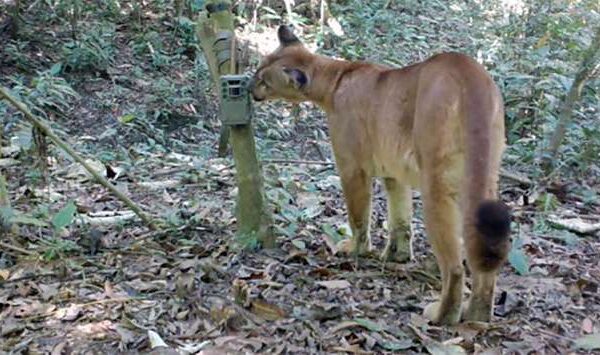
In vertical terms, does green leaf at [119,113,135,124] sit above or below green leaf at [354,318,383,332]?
above

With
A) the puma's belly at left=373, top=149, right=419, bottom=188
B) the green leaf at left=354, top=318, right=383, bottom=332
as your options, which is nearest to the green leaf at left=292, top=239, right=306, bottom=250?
the puma's belly at left=373, top=149, right=419, bottom=188

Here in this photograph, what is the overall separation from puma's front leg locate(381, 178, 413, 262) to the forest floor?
14 cm

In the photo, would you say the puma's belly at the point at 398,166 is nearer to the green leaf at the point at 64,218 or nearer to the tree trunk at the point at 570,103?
the green leaf at the point at 64,218

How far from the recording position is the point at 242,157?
518cm

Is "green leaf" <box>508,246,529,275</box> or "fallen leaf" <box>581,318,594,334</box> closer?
"fallen leaf" <box>581,318,594,334</box>

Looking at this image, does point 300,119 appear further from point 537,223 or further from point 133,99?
point 537,223

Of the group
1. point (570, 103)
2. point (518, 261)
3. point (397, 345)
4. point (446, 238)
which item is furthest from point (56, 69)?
point (397, 345)

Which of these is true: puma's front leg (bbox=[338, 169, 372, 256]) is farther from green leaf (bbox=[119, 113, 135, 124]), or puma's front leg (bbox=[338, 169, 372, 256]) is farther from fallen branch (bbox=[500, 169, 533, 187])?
green leaf (bbox=[119, 113, 135, 124])

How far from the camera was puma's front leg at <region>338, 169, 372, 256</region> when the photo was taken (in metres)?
5.55

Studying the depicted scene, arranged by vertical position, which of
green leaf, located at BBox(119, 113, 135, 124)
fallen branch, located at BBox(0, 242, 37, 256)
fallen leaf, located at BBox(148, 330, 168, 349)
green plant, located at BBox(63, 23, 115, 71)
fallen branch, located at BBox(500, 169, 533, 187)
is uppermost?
green plant, located at BBox(63, 23, 115, 71)

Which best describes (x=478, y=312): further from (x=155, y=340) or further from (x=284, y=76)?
(x=284, y=76)

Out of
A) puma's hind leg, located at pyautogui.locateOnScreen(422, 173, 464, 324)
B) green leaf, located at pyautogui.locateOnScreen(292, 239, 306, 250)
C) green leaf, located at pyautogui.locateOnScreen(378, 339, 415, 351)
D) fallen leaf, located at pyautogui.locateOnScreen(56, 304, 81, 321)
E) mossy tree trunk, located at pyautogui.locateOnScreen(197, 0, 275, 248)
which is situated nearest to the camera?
green leaf, located at pyautogui.locateOnScreen(378, 339, 415, 351)

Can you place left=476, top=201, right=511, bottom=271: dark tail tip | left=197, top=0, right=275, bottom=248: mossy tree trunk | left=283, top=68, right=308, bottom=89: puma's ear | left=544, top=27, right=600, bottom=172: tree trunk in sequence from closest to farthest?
1. left=476, top=201, right=511, bottom=271: dark tail tip
2. left=197, top=0, right=275, bottom=248: mossy tree trunk
3. left=283, top=68, right=308, bottom=89: puma's ear
4. left=544, top=27, right=600, bottom=172: tree trunk

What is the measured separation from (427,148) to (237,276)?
1.41 metres
